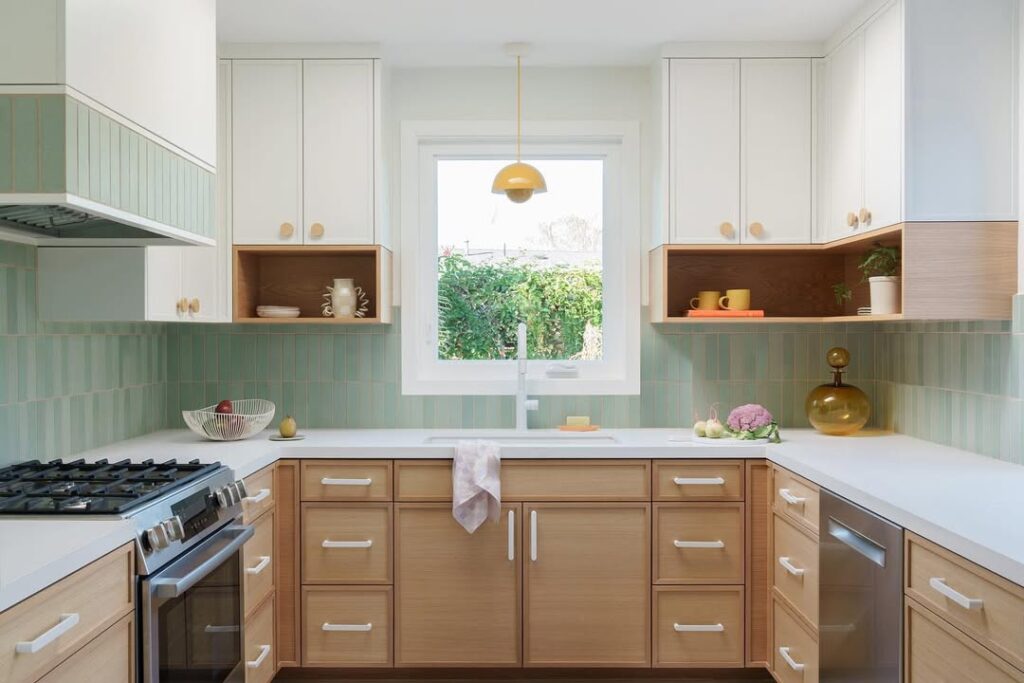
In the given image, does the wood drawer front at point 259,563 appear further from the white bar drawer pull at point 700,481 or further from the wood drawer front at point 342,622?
the white bar drawer pull at point 700,481

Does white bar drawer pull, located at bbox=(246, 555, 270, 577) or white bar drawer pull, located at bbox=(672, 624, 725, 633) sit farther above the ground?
white bar drawer pull, located at bbox=(246, 555, 270, 577)

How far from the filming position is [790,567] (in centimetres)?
261

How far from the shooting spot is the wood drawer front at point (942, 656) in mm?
1507

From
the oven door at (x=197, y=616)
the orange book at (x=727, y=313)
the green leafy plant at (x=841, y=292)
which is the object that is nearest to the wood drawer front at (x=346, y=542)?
the oven door at (x=197, y=616)

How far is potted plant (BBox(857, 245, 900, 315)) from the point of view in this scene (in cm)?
269

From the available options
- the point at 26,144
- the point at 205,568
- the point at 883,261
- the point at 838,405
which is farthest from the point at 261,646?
the point at 883,261

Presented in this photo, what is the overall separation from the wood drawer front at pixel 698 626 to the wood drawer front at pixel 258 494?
56.4 inches

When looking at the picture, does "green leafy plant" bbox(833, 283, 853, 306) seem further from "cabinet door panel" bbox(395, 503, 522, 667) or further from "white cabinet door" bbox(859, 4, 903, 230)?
"cabinet door panel" bbox(395, 503, 522, 667)

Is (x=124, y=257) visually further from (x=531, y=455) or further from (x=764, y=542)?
(x=764, y=542)

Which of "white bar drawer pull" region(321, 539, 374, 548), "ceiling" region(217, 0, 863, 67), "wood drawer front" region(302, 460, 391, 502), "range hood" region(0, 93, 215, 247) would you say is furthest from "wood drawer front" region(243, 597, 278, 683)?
"ceiling" region(217, 0, 863, 67)

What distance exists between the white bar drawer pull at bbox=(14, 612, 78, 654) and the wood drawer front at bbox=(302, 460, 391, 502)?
4.49ft

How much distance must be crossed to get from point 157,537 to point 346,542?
1125 mm

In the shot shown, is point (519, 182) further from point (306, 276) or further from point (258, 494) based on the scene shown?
point (258, 494)

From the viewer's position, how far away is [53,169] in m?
1.66
